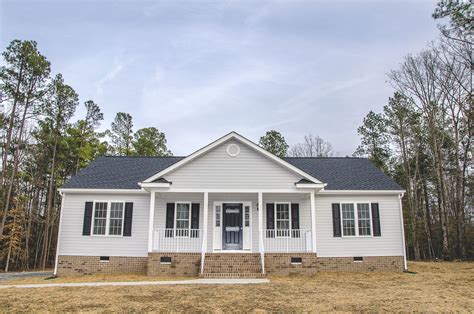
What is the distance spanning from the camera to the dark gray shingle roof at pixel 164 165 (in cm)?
1545

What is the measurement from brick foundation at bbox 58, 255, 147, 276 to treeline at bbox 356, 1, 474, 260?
61.5 ft

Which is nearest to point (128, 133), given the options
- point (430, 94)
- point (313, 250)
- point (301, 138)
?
point (301, 138)

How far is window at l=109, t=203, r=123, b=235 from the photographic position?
585 inches

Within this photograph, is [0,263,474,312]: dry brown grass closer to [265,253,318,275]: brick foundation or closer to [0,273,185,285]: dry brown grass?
[265,253,318,275]: brick foundation

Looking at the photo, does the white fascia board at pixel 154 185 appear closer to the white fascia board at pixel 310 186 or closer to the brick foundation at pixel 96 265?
the brick foundation at pixel 96 265

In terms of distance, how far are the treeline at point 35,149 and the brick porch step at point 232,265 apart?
575 inches

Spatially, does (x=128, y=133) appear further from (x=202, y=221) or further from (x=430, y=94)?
(x=430, y=94)

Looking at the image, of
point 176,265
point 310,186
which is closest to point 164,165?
point 176,265

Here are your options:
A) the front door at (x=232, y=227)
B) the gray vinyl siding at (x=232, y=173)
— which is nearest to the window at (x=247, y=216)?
the front door at (x=232, y=227)

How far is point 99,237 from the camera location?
1473 cm

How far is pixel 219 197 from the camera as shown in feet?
50.4

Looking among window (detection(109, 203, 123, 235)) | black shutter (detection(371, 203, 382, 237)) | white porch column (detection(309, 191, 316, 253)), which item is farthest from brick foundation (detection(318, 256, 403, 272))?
window (detection(109, 203, 123, 235))

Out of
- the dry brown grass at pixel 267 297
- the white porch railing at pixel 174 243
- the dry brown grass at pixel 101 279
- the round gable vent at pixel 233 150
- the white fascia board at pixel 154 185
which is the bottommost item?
the dry brown grass at pixel 101 279

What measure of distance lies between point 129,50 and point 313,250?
14.3 m
